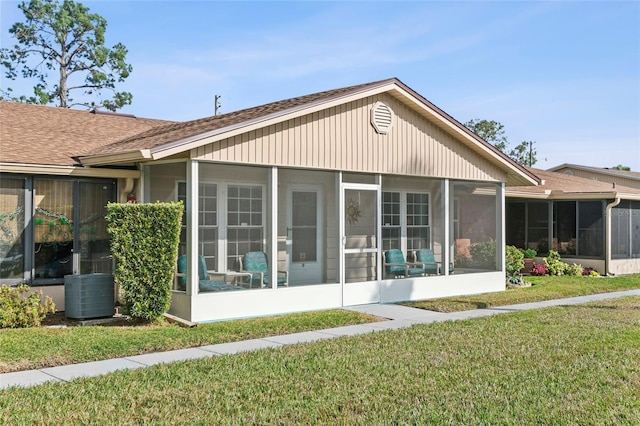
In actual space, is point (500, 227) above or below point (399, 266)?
above

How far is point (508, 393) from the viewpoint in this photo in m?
6.22

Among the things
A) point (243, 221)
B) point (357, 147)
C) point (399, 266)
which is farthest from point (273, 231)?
point (399, 266)

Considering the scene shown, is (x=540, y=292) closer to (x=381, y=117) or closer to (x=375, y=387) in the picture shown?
(x=381, y=117)

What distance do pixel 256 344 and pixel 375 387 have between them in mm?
2668

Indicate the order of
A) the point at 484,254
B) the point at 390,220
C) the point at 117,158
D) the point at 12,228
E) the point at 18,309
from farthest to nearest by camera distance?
the point at 484,254 < the point at 390,220 < the point at 12,228 < the point at 117,158 < the point at 18,309

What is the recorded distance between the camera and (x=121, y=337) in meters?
8.66

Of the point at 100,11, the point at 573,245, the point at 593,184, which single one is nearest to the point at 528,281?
the point at 573,245

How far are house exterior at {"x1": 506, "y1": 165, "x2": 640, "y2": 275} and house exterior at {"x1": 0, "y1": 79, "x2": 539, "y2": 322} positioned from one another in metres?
5.98

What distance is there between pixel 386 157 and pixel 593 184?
43.8ft

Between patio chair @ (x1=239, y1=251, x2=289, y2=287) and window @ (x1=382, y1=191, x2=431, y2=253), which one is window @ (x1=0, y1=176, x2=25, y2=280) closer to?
patio chair @ (x1=239, y1=251, x2=289, y2=287)

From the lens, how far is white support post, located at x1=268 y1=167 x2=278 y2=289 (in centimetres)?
1109

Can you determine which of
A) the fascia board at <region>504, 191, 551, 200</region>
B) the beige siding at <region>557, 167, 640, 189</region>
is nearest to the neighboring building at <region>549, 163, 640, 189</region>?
the beige siding at <region>557, 167, 640, 189</region>

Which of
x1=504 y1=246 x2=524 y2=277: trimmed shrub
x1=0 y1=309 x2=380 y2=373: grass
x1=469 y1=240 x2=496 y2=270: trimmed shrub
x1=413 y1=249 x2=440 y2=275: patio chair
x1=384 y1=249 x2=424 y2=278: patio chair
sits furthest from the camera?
x1=504 y1=246 x2=524 y2=277: trimmed shrub

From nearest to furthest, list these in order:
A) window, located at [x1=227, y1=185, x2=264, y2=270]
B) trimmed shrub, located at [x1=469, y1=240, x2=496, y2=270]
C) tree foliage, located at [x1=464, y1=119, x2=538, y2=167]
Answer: window, located at [x1=227, y1=185, x2=264, y2=270] < trimmed shrub, located at [x1=469, y1=240, x2=496, y2=270] < tree foliage, located at [x1=464, y1=119, x2=538, y2=167]
